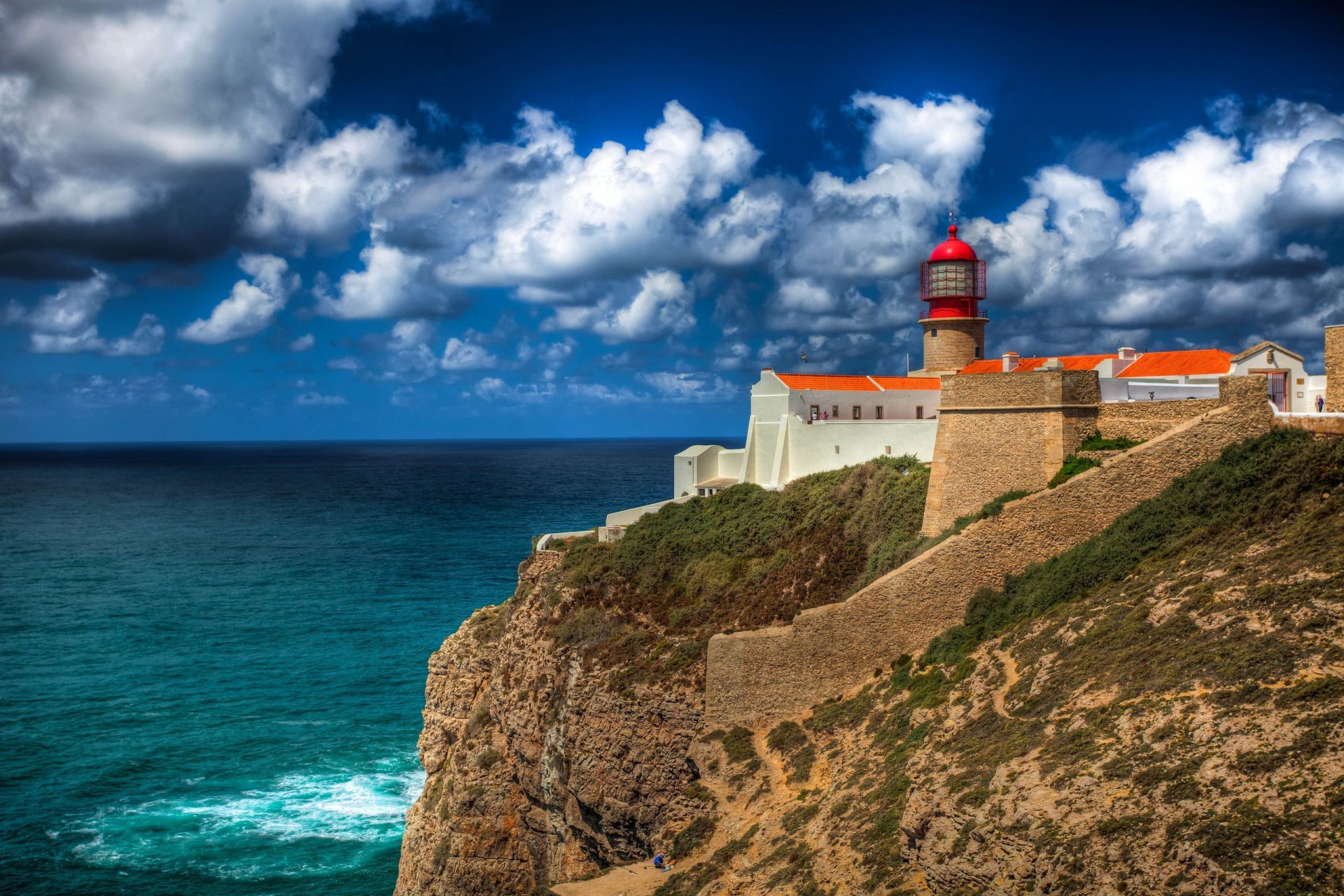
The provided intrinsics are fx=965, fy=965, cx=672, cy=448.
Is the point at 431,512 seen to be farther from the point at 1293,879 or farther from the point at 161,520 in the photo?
the point at 1293,879

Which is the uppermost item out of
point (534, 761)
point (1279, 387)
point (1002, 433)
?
point (1279, 387)

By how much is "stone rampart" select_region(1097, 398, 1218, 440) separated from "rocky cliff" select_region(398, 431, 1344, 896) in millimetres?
1936

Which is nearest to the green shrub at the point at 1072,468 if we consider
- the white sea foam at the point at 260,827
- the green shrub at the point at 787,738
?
the green shrub at the point at 787,738

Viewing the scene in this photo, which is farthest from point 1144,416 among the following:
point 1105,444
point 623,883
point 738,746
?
point 623,883

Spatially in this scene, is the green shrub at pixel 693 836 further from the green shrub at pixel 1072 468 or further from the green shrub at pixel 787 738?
the green shrub at pixel 1072 468

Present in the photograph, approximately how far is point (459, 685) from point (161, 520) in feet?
264

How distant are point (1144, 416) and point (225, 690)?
4016 cm

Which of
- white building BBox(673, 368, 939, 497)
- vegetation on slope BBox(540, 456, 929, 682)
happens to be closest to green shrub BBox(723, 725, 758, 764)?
vegetation on slope BBox(540, 456, 929, 682)

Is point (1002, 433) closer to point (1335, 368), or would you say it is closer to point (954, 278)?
point (1335, 368)

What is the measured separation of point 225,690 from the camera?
4403cm

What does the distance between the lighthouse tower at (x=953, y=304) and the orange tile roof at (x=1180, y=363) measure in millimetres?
7012

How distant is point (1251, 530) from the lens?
15734mm

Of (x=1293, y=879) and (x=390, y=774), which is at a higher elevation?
(x=1293, y=879)

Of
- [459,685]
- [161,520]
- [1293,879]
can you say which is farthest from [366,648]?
[161,520]
